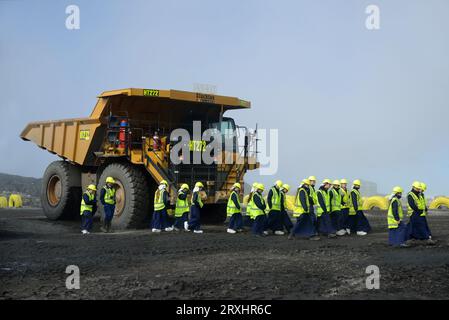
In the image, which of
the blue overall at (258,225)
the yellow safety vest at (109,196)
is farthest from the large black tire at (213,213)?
the yellow safety vest at (109,196)

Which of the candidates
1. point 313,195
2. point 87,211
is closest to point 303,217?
point 313,195

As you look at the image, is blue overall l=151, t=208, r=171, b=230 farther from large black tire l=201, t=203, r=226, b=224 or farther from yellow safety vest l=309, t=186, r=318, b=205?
yellow safety vest l=309, t=186, r=318, b=205

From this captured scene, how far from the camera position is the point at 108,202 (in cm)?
1370

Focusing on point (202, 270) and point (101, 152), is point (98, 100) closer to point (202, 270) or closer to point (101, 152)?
point (101, 152)

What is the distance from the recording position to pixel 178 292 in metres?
6.57

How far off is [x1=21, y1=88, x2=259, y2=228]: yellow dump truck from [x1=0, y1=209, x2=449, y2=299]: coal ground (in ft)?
5.64

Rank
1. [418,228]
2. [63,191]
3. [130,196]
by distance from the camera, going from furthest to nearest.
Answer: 1. [63,191]
2. [130,196]
3. [418,228]

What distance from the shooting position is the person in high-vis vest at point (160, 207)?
13438 mm

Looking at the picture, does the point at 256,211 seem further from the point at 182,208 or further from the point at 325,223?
the point at 182,208

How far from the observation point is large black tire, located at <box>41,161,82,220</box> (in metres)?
16.9

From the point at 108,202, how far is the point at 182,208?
1.92 meters

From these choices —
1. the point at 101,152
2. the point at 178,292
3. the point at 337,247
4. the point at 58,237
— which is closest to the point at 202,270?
the point at 178,292

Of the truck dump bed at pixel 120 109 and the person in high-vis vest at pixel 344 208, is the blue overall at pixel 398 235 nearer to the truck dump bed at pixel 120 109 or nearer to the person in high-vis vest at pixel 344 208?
the person in high-vis vest at pixel 344 208

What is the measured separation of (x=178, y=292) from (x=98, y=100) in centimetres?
951
